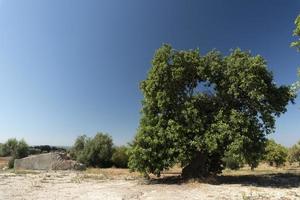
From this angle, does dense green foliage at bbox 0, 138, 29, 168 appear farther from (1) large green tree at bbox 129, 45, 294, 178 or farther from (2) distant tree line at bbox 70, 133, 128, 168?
(1) large green tree at bbox 129, 45, 294, 178

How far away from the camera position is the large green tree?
71.5 ft

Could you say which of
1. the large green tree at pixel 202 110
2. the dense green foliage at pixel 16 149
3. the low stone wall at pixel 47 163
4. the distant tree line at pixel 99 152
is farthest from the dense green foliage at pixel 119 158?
the large green tree at pixel 202 110

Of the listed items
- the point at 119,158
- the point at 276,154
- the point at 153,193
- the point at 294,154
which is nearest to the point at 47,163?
the point at 119,158

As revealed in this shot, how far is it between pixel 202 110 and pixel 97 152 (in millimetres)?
24882

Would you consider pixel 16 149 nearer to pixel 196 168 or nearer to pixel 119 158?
pixel 119 158

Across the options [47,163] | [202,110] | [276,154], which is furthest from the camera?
[276,154]

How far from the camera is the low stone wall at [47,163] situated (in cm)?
3788

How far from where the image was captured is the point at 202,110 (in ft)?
78.7

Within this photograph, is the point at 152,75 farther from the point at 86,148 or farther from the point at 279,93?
the point at 86,148

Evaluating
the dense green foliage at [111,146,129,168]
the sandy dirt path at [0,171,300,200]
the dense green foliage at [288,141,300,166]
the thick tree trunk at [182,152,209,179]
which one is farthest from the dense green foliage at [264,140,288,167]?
the sandy dirt path at [0,171,300,200]

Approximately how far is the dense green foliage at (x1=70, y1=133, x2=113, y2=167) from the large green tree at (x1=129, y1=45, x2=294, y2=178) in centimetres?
2246

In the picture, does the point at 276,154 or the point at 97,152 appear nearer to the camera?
the point at 97,152

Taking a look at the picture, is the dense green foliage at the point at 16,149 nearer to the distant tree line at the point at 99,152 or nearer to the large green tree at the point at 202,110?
the distant tree line at the point at 99,152

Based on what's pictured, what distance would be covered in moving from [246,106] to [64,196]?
1352 centimetres
